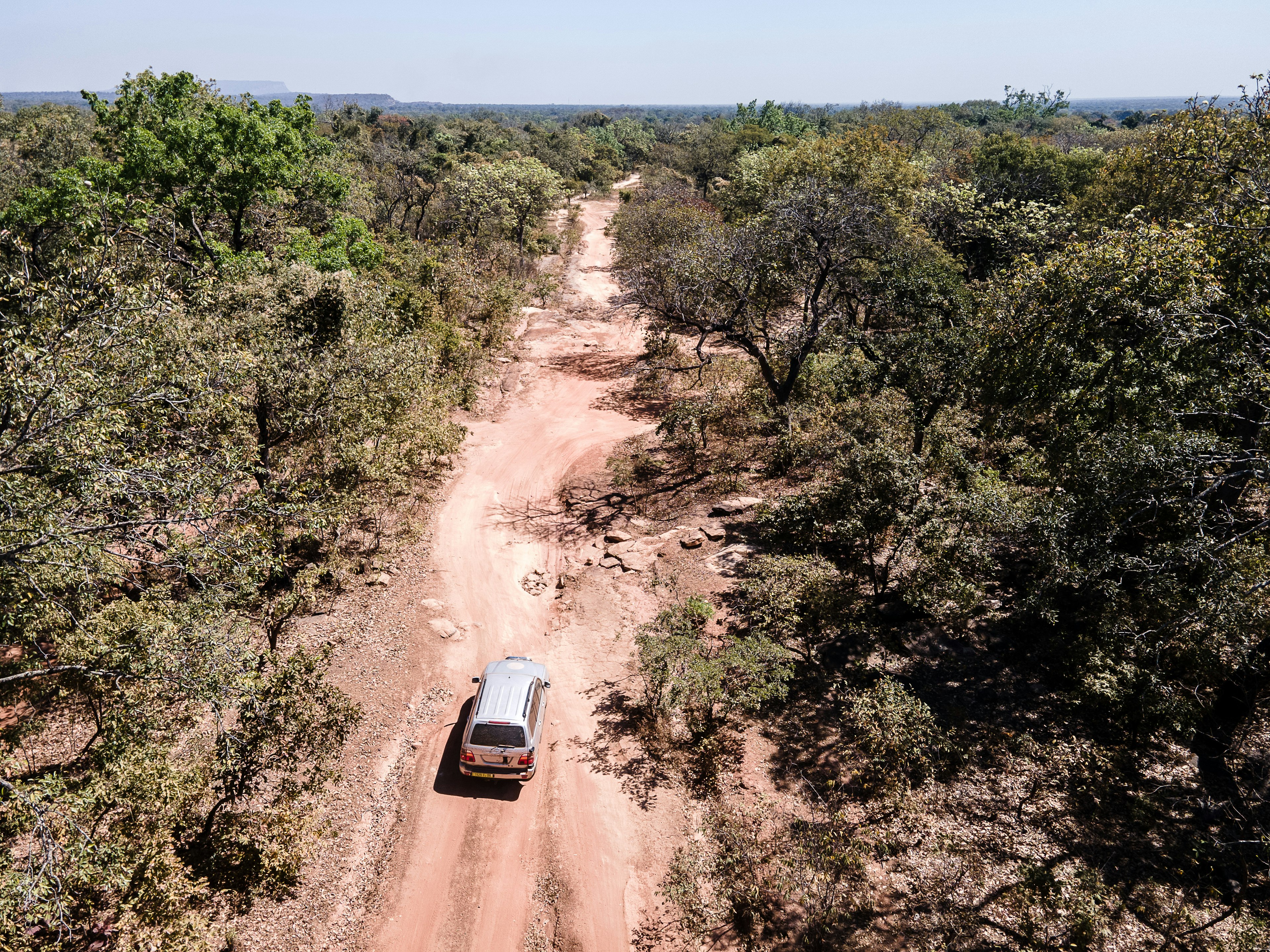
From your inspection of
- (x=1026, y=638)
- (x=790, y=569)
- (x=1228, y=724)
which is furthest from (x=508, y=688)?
(x=1228, y=724)

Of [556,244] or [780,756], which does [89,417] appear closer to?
[780,756]

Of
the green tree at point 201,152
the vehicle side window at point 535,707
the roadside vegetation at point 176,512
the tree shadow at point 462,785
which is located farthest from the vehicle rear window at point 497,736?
the green tree at point 201,152

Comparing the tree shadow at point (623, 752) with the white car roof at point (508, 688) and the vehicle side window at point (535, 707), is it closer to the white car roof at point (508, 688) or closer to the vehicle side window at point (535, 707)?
the vehicle side window at point (535, 707)

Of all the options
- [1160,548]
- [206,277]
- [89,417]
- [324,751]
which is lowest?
[324,751]

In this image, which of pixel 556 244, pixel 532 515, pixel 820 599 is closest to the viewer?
pixel 820 599

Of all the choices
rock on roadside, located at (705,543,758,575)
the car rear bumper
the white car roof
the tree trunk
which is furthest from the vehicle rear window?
the tree trunk

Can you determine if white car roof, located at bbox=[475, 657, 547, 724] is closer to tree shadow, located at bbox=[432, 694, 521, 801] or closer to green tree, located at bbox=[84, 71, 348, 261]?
tree shadow, located at bbox=[432, 694, 521, 801]

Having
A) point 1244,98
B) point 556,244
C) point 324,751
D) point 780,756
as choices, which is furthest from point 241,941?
point 556,244

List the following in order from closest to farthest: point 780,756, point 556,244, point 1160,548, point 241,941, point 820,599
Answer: point 241,941 → point 1160,548 → point 780,756 → point 820,599 → point 556,244
